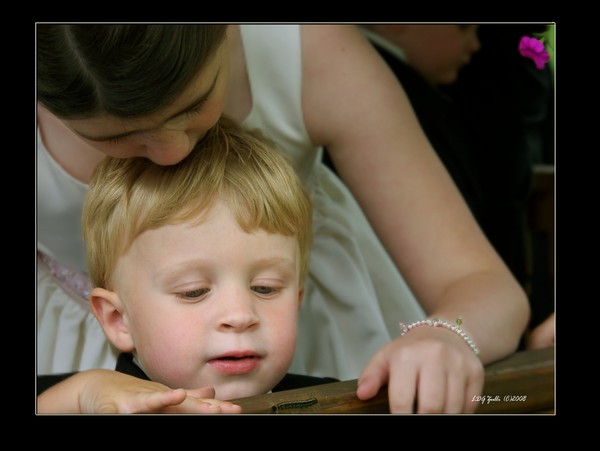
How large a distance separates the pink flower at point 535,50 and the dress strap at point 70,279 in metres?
0.60

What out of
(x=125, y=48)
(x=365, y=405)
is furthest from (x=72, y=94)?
(x=365, y=405)

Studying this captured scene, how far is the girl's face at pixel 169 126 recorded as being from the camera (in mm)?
1005

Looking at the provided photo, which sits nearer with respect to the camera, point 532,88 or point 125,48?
point 125,48

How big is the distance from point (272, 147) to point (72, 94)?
0.25 m

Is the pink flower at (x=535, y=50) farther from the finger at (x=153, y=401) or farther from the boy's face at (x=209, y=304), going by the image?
the finger at (x=153, y=401)

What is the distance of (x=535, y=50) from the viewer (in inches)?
49.1

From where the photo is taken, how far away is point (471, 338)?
1.12m

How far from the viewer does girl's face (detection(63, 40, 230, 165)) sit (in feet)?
3.30

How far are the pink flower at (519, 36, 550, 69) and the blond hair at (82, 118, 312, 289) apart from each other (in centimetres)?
36

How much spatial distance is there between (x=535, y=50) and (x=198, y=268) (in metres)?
0.52

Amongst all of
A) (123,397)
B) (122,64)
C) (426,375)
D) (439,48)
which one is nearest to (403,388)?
(426,375)

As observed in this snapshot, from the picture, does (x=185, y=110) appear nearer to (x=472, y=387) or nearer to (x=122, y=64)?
(x=122, y=64)

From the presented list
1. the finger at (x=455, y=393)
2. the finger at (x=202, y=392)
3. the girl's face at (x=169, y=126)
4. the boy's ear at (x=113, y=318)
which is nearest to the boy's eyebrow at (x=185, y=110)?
the girl's face at (x=169, y=126)

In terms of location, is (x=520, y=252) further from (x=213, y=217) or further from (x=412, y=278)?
(x=213, y=217)
